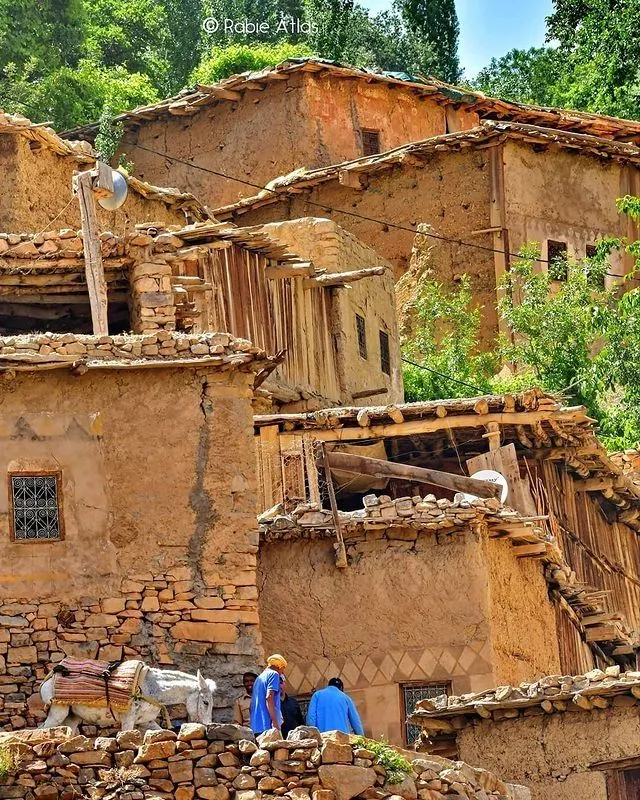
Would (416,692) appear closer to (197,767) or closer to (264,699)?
(264,699)

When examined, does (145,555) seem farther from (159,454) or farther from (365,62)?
(365,62)

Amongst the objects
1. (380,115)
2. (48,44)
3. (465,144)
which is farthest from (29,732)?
(48,44)

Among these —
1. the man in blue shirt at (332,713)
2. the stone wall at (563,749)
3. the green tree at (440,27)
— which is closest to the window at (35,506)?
the man in blue shirt at (332,713)

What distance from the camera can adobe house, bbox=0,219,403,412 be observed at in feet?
68.3

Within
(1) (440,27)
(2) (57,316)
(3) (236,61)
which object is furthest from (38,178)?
(1) (440,27)

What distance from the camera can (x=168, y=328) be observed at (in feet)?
67.7

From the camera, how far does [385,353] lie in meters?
29.0

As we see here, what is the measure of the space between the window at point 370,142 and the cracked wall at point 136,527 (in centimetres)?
1744

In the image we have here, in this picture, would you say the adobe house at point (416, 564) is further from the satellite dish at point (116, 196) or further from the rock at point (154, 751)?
the rock at point (154, 751)

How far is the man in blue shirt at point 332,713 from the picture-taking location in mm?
16453

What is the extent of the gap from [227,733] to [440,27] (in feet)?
107

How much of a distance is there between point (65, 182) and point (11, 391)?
7.61 m

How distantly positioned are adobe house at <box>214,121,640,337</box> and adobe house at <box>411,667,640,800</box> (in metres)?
16.4

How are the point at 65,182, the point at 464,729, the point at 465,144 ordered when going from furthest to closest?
1. the point at 465,144
2. the point at 65,182
3. the point at 464,729
